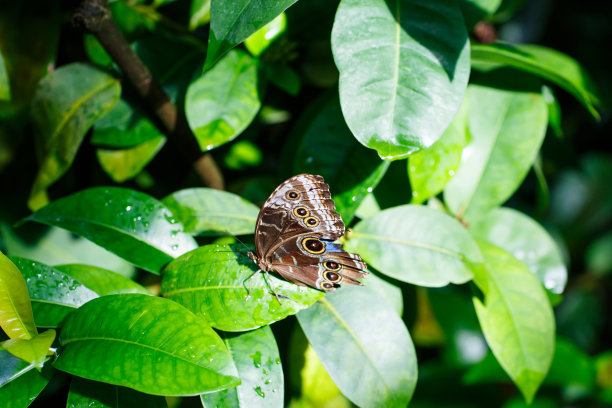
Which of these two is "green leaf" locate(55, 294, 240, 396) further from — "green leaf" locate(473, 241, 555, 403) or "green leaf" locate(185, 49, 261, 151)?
"green leaf" locate(473, 241, 555, 403)

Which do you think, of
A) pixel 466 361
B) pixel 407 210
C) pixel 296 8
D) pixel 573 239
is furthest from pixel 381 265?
pixel 573 239

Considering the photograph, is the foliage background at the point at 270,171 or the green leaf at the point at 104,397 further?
the foliage background at the point at 270,171

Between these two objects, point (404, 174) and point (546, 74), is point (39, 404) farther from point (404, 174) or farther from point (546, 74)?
point (546, 74)

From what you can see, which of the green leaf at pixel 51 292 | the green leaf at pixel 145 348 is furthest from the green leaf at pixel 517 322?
the green leaf at pixel 51 292

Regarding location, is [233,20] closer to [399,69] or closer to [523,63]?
[399,69]

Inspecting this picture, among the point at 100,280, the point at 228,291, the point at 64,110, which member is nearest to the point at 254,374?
the point at 228,291

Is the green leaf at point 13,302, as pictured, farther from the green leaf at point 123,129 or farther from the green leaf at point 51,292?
the green leaf at point 123,129
